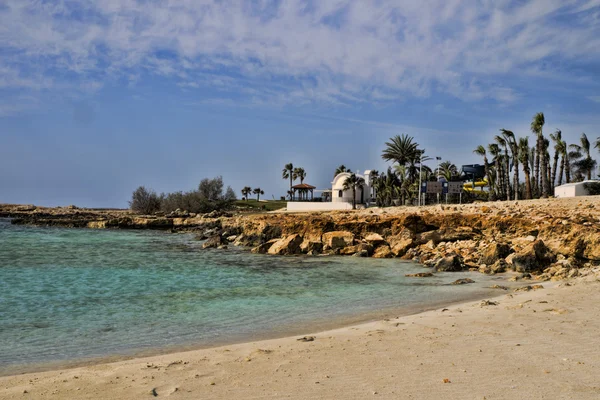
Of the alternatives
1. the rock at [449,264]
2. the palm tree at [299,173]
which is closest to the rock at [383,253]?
the rock at [449,264]

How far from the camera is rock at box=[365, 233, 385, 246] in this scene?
87.1 feet

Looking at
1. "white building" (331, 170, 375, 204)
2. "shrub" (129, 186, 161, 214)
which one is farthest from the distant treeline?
"white building" (331, 170, 375, 204)

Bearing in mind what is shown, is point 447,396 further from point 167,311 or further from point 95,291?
point 95,291

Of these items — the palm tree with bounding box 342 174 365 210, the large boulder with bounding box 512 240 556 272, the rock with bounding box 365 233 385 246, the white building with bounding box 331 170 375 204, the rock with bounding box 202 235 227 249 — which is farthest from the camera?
the white building with bounding box 331 170 375 204

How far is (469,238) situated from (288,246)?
10.0 metres

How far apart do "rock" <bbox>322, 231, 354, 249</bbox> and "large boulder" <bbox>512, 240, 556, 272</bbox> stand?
35.7 feet

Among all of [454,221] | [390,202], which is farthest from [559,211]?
[390,202]

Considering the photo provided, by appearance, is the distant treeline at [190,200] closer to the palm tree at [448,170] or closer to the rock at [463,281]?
the palm tree at [448,170]

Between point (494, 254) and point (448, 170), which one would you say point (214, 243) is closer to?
point (494, 254)

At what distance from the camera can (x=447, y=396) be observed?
5.02 metres

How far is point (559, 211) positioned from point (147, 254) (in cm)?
2399

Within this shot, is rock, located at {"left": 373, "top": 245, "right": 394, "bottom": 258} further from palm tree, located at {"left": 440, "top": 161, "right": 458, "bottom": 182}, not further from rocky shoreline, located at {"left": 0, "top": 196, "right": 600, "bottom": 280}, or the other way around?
palm tree, located at {"left": 440, "top": 161, "right": 458, "bottom": 182}

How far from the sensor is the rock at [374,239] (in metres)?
26.5

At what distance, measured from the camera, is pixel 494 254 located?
61.8 feet
